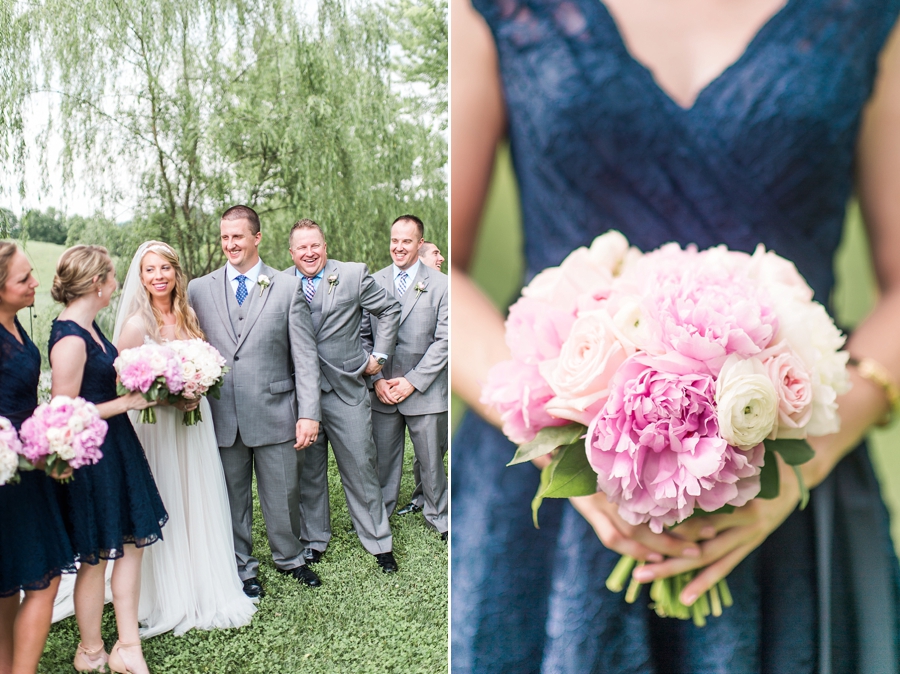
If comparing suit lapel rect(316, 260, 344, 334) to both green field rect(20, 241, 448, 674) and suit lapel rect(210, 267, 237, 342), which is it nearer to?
suit lapel rect(210, 267, 237, 342)

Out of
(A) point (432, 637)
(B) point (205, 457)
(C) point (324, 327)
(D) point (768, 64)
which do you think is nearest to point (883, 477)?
(D) point (768, 64)

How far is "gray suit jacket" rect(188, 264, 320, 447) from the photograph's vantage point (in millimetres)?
2416

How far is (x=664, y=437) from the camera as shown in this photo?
5.88ft

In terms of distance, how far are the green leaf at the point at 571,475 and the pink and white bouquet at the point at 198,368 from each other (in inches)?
45.1

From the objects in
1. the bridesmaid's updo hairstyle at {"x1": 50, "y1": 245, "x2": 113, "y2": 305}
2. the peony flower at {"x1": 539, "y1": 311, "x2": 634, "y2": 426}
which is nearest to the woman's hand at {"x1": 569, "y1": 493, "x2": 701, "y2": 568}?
the peony flower at {"x1": 539, "y1": 311, "x2": 634, "y2": 426}

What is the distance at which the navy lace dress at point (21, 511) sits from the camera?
201 cm

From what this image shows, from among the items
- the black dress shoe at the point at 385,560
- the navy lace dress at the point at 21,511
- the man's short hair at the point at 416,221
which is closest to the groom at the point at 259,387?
the black dress shoe at the point at 385,560

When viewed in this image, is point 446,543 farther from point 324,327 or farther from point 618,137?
point 618,137

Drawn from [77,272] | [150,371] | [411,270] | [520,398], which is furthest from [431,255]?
[77,272]

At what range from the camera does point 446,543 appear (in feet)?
8.22

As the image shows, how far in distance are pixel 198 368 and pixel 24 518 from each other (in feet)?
2.17

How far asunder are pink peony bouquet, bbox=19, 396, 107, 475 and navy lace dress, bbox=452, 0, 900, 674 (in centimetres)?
115

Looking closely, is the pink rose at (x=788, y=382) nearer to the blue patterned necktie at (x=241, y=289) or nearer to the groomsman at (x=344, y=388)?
the groomsman at (x=344, y=388)

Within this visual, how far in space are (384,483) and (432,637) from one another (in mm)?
593
